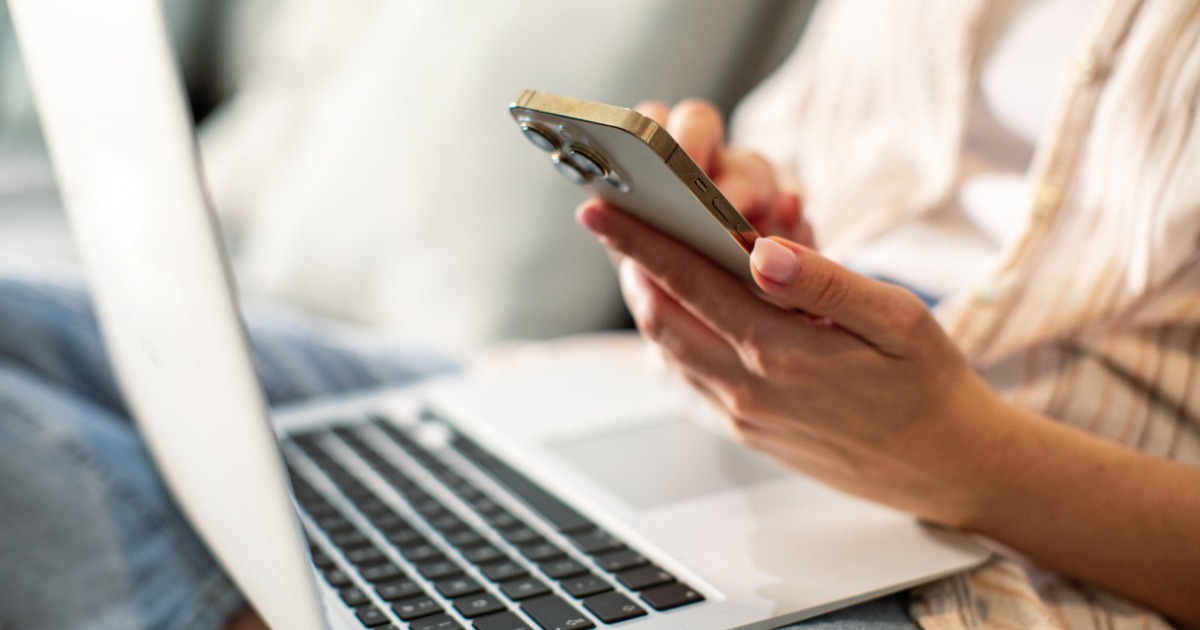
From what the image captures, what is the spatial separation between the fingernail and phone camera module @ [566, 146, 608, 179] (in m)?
0.07

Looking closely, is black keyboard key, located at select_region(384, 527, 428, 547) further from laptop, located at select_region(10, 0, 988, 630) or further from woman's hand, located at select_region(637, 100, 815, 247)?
woman's hand, located at select_region(637, 100, 815, 247)

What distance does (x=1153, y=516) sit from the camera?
456 mm

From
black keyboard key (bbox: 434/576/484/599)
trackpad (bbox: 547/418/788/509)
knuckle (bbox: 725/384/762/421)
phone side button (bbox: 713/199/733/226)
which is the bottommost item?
trackpad (bbox: 547/418/788/509)

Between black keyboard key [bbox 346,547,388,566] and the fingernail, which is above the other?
the fingernail

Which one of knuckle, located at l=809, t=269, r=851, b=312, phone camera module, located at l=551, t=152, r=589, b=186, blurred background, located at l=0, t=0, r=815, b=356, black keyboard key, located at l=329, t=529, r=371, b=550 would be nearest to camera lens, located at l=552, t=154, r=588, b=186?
phone camera module, located at l=551, t=152, r=589, b=186

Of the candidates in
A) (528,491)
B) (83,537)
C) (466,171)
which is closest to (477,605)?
(528,491)

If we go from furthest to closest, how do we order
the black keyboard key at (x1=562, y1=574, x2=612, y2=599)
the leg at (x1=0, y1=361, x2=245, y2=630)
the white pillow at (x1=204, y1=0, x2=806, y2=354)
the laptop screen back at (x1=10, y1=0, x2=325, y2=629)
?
the white pillow at (x1=204, y1=0, x2=806, y2=354)
the leg at (x1=0, y1=361, x2=245, y2=630)
the black keyboard key at (x1=562, y1=574, x2=612, y2=599)
the laptop screen back at (x1=10, y1=0, x2=325, y2=629)

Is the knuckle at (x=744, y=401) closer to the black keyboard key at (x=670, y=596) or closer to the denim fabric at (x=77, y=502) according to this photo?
the black keyboard key at (x=670, y=596)

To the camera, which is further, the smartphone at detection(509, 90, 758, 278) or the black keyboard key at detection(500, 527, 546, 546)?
the black keyboard key at detection(500, 527, 546, 546)

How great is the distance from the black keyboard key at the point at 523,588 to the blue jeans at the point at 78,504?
0.49 ft

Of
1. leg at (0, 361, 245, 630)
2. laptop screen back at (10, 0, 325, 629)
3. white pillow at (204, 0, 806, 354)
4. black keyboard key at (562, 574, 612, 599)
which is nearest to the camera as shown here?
laptop screen back at (10, 0, 325, 629)

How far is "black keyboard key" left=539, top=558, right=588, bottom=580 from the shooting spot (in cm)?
44

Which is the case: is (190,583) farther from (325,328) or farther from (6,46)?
(6,46)

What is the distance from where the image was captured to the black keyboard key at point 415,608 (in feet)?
1.35
